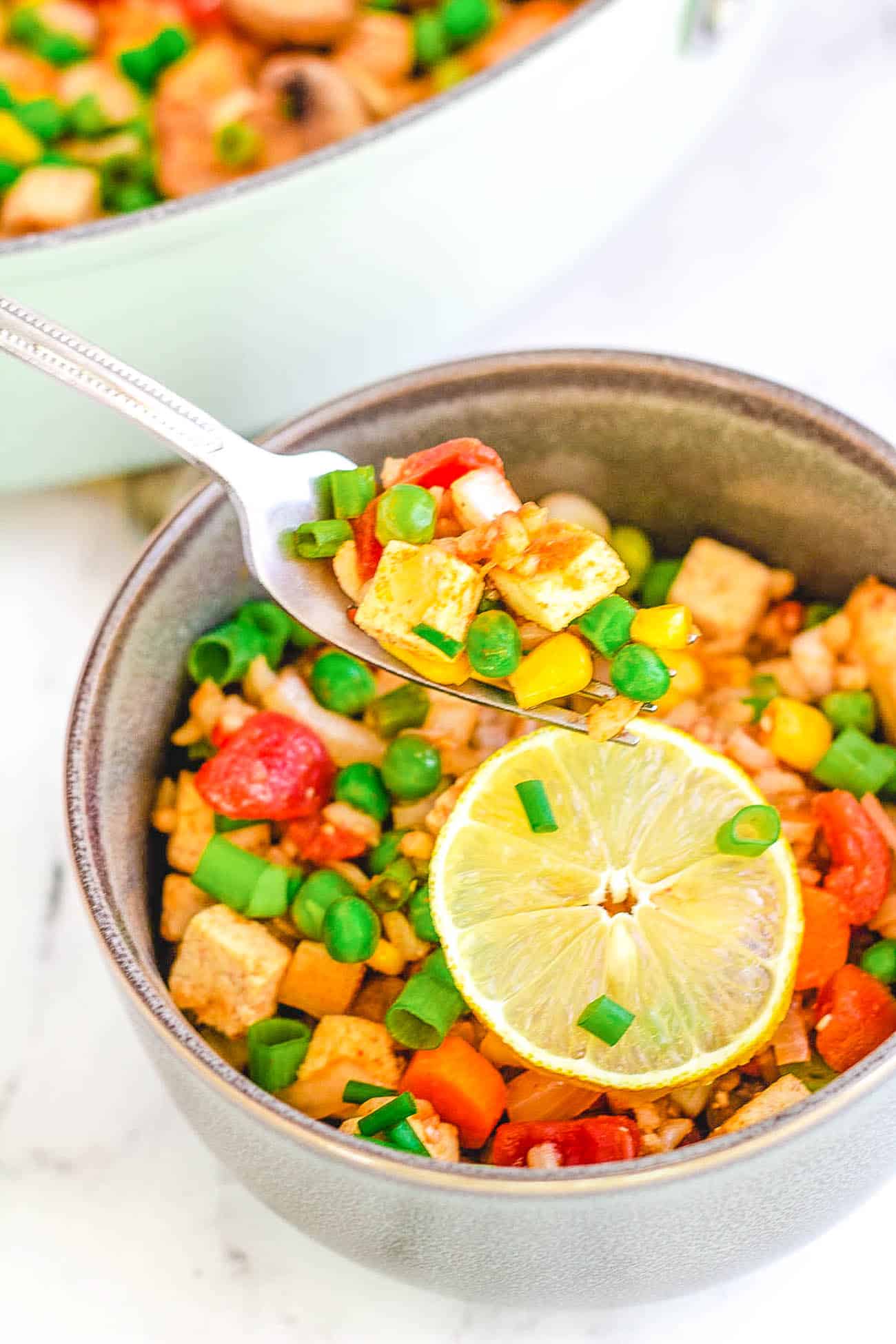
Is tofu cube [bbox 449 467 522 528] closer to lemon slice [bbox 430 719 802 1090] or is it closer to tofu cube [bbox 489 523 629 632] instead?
tofu cube [bbox 489 523 629 632]

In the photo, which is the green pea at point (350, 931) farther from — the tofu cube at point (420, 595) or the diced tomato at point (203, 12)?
the diced tomato at point (203, 12)

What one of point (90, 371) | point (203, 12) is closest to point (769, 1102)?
point (90, 371)

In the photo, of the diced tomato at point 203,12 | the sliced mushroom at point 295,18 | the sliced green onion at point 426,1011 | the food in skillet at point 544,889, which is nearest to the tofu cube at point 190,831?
the food in skillet at point 544,889

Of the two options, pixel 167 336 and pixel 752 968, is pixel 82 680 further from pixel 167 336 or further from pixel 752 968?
pixel 752 968

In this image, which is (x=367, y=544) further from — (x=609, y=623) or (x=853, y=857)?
(x=853, y=857)

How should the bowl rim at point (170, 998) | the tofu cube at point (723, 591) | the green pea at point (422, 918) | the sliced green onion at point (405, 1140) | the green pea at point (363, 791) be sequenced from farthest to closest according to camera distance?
the tofu cube at point (723, 591) → the green pea at point (363, 791) → the green pea at point (422, 918) → the sliced green onion at point (405, 1140) → the bowl rim at point (170, 998)

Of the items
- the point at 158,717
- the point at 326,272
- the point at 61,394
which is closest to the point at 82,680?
the point at 158,717
